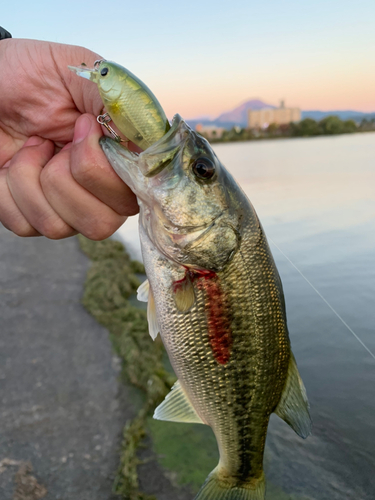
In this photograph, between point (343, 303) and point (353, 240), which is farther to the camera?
point (353, 240)

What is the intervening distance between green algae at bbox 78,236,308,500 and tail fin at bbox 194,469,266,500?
2.74m

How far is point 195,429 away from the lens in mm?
5727

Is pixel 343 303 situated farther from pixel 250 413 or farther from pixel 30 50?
pixel 30 50

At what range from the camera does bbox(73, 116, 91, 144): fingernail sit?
84.5 inches

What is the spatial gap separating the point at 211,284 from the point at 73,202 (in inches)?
40.8

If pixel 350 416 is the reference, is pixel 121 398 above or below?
below

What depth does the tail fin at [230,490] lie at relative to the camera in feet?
7.64

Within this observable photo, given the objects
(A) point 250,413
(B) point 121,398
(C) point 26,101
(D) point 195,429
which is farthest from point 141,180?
(B) point 121,398

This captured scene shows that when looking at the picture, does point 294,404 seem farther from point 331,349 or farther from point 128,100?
point 331,349

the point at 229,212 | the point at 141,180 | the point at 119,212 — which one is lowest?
the point at 119,212

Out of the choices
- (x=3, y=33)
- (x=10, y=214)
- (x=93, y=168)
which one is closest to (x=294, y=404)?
(x=93, y=168)

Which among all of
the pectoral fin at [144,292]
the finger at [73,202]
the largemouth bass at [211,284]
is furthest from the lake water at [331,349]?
the finger at [73,202]

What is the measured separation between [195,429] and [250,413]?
12.7ft

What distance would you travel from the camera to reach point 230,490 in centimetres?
234
